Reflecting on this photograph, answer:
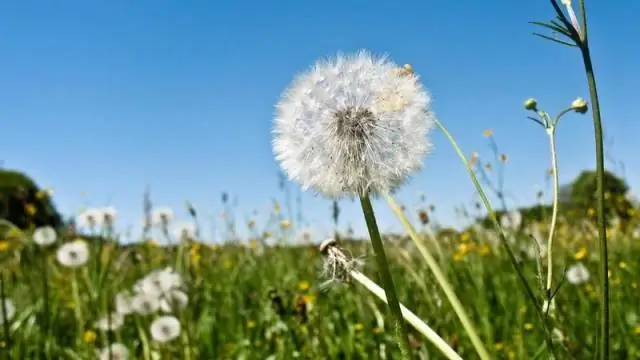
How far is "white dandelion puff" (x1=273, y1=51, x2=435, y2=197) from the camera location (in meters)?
1.12

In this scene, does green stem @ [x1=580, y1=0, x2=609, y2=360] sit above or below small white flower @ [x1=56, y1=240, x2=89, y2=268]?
below

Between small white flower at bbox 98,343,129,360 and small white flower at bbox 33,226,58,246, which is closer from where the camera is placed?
small white flower at bbox 98,343,129,360

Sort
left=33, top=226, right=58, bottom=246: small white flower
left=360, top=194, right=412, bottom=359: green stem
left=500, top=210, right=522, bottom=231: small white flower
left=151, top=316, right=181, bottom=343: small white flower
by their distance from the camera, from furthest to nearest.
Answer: left=500, top=210, right=522, bottom=231: small white flower < left=33, top=226, right=58, bottom=246: small white flower < left=151, top=316, right=181, bottom=343: small white flower < left=360, top=194, right=412, bottom=359: green stem

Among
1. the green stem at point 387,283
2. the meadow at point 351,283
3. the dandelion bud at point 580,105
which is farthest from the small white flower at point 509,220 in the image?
the green stem at point 387,283

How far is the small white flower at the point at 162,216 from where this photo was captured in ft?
13.8

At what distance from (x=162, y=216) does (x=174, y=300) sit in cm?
181

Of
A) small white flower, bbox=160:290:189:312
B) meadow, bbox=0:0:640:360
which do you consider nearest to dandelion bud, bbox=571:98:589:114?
meadow, bbox=0:0:640:360

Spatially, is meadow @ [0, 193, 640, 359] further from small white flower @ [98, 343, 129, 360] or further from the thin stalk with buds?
the thin stalk with buds

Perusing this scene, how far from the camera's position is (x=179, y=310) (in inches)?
98.4

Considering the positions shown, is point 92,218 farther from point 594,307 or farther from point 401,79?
point 401,79

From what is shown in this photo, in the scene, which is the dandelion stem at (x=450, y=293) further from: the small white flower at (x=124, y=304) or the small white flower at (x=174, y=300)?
the small white flower at (x=124, y=304)

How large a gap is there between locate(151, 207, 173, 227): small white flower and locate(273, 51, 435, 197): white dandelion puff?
3.10 m

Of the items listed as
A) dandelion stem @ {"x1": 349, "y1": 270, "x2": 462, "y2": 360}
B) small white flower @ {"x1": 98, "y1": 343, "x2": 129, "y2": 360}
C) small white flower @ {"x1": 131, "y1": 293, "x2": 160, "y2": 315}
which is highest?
small white flower @ {"x1": 131, "y1": 293, "x2": 160, "y2": 315}

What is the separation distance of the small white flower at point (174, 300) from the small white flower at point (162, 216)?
167 centimetres
